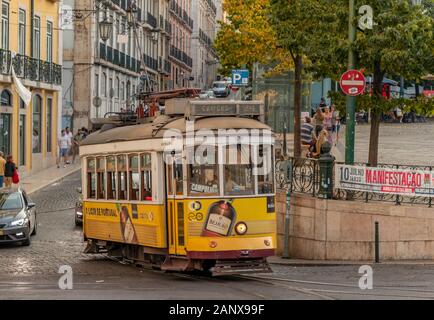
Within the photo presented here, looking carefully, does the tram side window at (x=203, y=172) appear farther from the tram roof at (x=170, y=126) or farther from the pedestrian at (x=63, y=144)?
the pedestrian at (x=63, y=144)

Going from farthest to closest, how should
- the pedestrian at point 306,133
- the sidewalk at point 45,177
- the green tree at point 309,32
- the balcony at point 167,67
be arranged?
the balcony at point 167,67 → the sidewalk at point 45,177 → the pedestrian at point 306,133 → the green tree at point 309,32

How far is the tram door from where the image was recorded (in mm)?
18328

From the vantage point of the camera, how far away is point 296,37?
30734 mm

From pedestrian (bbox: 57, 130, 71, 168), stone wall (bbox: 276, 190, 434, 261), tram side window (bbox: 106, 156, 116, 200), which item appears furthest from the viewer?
pedestrian (bbox: 57, 130, 71, 168)

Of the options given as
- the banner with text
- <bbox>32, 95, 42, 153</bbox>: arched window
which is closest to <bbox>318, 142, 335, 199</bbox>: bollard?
the banner with text

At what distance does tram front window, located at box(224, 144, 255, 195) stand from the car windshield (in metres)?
9.93

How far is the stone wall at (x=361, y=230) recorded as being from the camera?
73.7 ft

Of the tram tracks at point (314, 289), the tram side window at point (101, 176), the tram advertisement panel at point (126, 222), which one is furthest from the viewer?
the tram side window at point (101, 176)

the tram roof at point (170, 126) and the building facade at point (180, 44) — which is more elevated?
the building facade at point (180, 44)

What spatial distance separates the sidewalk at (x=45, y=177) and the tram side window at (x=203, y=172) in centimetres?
2165

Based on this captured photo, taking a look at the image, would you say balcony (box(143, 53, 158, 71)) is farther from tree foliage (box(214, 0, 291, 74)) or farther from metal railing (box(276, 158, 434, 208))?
metal railing (box(276, 158, 434, 208))

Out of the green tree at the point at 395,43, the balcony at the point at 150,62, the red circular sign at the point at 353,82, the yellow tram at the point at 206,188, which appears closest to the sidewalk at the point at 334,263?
the green tree at the point at 395,43

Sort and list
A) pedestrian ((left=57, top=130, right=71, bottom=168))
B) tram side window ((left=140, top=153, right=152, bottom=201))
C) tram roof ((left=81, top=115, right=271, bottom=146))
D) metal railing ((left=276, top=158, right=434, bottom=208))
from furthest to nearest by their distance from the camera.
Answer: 1. pedestrian ((left=57, top=130, right=71, bottom=168))
2. metal railing ((left=276, top=158, right=434, bottom=208))
3. tram side window ((left=140, top=153, right=152, bottom=201))
4. tram roof ((left=81, top=115, right=271, bottom=146))
